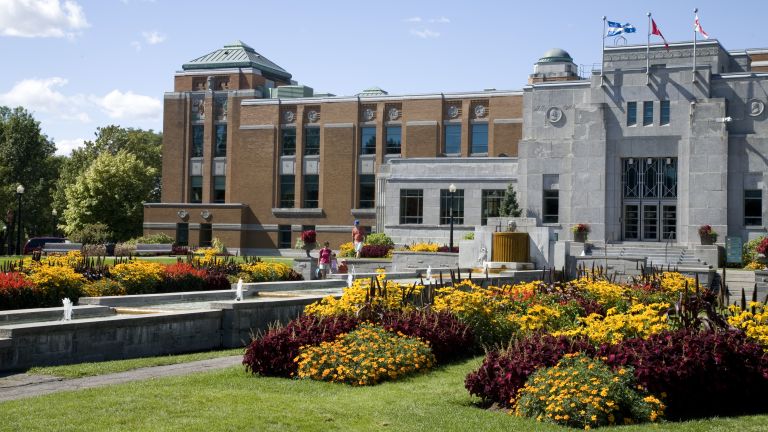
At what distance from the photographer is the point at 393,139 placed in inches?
2815

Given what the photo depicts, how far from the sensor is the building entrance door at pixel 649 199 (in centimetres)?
5303

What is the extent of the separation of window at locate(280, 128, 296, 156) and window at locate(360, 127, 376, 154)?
596cm

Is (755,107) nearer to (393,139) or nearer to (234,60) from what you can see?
(393,139)

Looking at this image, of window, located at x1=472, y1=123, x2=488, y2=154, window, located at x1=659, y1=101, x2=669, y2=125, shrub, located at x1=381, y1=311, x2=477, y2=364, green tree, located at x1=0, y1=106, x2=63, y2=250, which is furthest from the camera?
green tree, located at x1=0, y1=106, x2=63, y2=250

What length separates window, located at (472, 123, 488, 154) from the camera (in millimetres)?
68625

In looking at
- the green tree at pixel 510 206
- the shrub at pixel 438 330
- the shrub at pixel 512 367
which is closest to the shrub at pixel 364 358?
the shrub at pixel 438 330

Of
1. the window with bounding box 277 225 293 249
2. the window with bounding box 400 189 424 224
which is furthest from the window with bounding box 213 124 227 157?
the window with bounding box 400 189 424 224

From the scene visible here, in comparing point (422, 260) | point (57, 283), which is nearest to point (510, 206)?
point (422, 260)

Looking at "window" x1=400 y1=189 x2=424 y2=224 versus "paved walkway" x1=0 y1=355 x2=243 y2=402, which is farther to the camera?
"window" x1=400 y1=189 x2=424 y2=224

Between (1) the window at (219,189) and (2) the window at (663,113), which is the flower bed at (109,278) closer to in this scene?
(2) the window at (663,113)

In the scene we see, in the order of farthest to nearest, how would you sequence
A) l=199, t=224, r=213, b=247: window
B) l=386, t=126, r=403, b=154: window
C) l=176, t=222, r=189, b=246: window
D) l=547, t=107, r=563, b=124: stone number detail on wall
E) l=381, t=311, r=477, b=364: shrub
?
l=176, t=222, r=189, b=246: window
l=199, t=224, r=213, b=247: window
l=386, t=126, r=403, b=154: window
l=547, t=107, r=563, b=124: stone number detail on wall
l=381, t=311, r=477, b=364: shrub

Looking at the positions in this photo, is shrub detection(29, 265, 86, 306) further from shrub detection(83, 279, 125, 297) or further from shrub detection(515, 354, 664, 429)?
shrub detection(515, 354, 664, 429)

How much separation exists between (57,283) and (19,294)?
1125 millimetres

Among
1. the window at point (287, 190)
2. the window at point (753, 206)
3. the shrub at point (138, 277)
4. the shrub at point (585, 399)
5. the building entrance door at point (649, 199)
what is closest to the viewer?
the shrub at point (585, 399)
